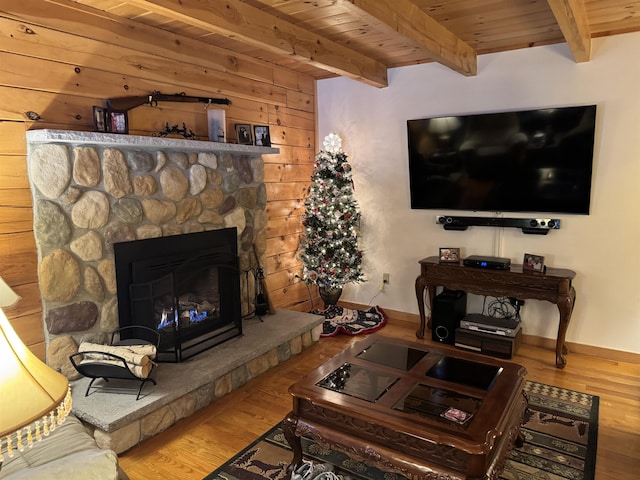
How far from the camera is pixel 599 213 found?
3648 mm

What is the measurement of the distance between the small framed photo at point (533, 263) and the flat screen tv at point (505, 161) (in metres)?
0.43

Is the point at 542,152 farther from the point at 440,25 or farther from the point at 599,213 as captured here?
the point at 440,25

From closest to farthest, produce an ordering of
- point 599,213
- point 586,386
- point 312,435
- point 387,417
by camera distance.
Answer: point 387,417 < point 312,435 < point 586,386 < point 599,213

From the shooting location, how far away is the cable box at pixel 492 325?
149 inches

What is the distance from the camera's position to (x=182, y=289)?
3.40 meters

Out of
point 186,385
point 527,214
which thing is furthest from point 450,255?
point 186,385

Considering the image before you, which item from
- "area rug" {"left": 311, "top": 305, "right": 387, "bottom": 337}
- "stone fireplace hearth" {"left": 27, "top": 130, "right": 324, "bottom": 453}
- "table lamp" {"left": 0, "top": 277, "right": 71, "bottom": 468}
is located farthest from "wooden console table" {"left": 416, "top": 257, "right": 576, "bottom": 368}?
"table lamp" {"left": 0, "top": 277, "right": 71, "bottom": 468}

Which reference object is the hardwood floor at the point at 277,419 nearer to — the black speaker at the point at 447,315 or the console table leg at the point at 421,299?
the black speaker at the point at 447,315

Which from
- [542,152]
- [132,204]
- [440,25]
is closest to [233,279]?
[132,204]

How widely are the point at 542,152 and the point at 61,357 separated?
3824mm

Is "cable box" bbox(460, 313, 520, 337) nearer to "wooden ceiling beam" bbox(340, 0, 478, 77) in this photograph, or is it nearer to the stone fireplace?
the stone fireplace

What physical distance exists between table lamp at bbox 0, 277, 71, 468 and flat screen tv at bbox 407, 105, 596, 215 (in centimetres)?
375

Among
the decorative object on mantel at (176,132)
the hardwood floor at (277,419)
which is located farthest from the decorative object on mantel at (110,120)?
the hardwood floor at (277,419)

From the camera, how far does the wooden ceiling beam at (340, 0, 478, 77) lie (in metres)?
2.56
